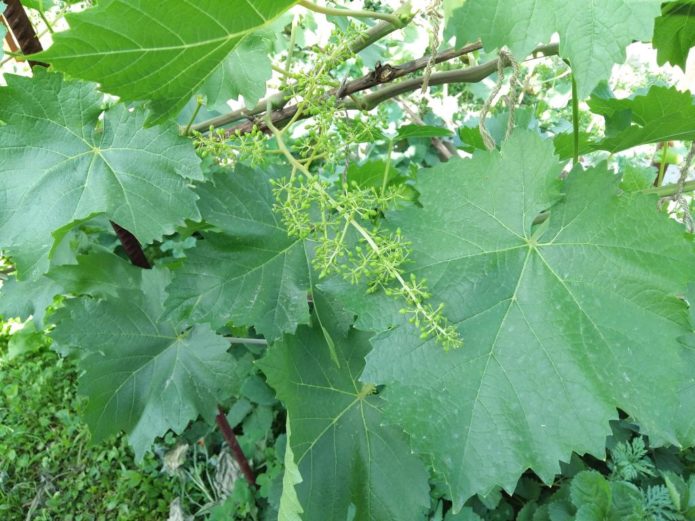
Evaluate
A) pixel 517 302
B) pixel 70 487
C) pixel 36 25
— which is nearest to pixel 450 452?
pixel 517 302

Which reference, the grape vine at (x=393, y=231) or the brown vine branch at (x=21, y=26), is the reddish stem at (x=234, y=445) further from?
the brown vine branch at (x=21, y=26)

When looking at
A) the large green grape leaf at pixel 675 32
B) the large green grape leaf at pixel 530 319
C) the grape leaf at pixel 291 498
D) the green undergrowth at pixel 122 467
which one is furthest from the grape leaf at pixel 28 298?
the large green grape leaf at pixel 675 32

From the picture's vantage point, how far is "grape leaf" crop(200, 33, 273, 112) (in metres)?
0.91

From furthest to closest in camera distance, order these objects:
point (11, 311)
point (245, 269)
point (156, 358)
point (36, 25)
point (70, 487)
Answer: point (70, 487), point (11, 311), point (156, 358), point (36, 25), point (245, 269)

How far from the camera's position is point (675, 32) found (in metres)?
0.95

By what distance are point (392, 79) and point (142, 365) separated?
2.70 ft

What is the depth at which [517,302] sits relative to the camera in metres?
0.88

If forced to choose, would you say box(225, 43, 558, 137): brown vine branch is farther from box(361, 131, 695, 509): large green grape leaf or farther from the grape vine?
box(361, 131, 695, 509): large green grape leaf

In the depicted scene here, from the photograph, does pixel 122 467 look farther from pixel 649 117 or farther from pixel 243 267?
pixel 649 117

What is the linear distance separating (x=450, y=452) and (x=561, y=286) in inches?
11.6

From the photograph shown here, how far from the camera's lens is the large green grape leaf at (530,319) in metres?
0.81

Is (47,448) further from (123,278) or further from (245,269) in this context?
(245,269)

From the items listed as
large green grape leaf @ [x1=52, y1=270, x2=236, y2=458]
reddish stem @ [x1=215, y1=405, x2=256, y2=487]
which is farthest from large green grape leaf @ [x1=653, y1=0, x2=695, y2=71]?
reddish stem @ [x1=215, y1=405, x2=256, y2=487]

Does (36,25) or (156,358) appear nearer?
(36,25)
